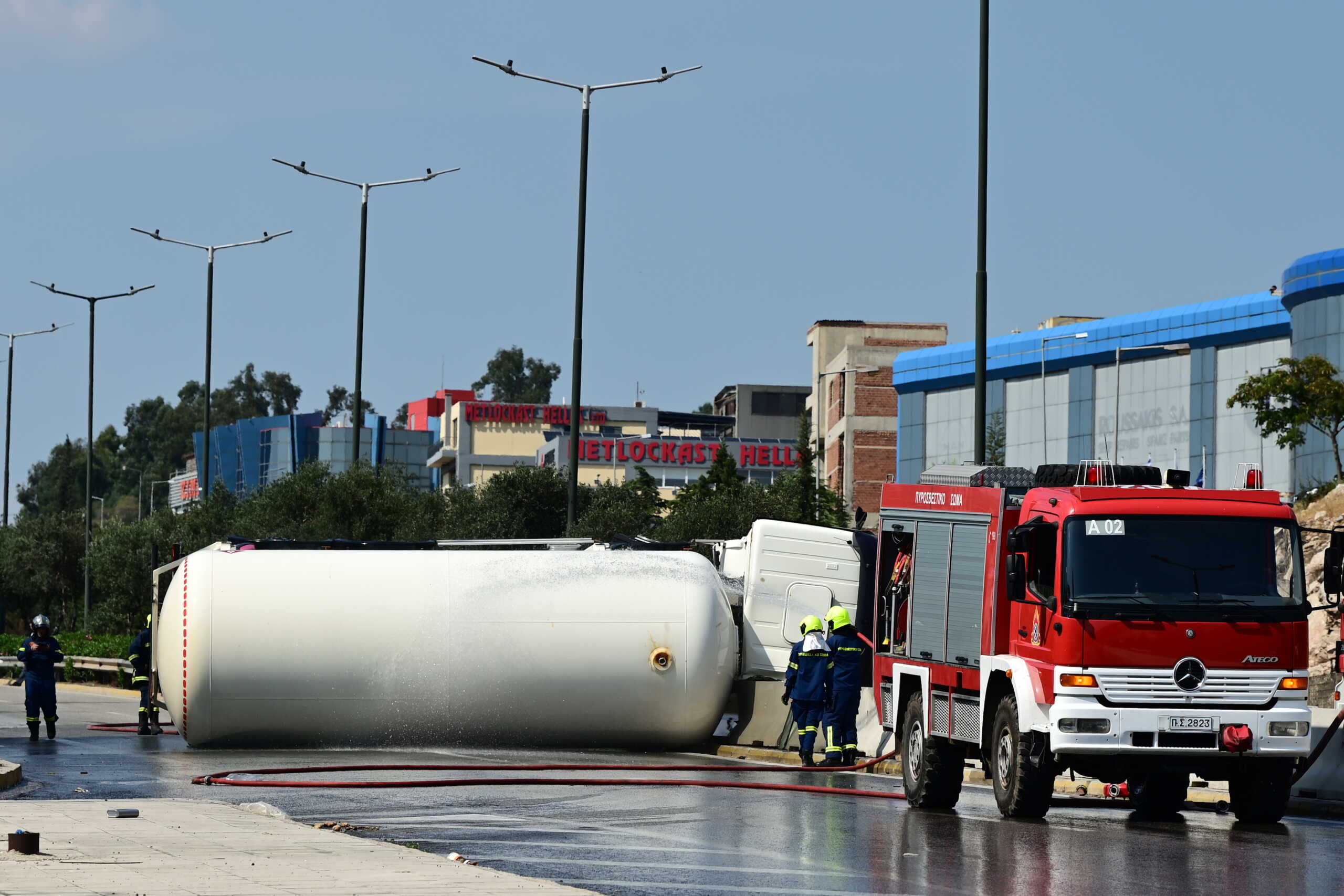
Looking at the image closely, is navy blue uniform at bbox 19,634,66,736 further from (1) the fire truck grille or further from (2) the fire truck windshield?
(1) the fire truck grille

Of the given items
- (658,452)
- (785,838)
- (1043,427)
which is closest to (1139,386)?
(1043,427)

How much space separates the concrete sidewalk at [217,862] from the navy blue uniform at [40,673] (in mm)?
13857

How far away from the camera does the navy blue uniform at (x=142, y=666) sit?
28281 mm

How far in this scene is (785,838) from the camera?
45.3 ft

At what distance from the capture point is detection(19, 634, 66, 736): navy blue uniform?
27672 millimetres

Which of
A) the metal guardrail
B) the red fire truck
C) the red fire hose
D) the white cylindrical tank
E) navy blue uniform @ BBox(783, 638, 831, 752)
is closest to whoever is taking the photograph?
the red fire truck

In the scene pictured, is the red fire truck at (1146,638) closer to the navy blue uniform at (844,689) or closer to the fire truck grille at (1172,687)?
A: the fire truck grille at (1172,687)

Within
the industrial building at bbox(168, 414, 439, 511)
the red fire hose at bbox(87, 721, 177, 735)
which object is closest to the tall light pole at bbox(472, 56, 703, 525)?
the red fire hose at bbox(87, 721, 177, 735)

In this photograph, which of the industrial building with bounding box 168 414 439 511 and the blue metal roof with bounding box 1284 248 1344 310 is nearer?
the blue metal roof with bounding box 1284 248 1344 310

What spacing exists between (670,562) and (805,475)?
177ft

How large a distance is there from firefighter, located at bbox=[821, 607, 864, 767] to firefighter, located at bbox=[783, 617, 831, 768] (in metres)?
0.11

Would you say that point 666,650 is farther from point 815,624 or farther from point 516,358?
point 516,358

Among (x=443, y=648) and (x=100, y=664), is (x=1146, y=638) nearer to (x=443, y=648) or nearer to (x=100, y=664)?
(x=443, y=648)

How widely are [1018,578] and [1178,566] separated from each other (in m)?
1.16
